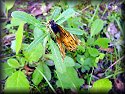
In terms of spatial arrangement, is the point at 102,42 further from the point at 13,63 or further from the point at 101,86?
the point at 13,63

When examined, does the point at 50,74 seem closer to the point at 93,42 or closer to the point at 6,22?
the point at 93,42

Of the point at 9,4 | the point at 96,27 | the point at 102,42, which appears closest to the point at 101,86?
the point at 102,42

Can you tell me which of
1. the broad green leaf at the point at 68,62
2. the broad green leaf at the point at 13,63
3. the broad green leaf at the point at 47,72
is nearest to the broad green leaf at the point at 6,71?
the broad green leaf at the point at 13,63

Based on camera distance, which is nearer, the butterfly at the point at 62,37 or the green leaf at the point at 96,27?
the butterfly at the point at 62,37

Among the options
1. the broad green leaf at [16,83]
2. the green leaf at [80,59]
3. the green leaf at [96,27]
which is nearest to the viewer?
the broad green leaf at [16,83]

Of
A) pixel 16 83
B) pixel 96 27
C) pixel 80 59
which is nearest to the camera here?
pixel 16 83

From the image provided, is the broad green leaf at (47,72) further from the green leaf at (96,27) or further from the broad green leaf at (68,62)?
the green leaf at (96,27)

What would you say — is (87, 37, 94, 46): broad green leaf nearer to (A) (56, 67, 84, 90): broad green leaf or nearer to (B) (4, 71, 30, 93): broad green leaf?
(A) (56, 67, 84, 90): broad green leaf
